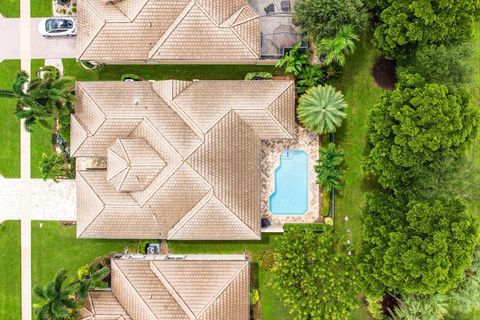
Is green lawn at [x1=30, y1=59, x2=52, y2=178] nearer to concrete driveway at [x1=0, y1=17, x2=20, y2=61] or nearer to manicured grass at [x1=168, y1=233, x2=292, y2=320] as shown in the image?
concrete driveway at [x1=0, y1=17, x2=20, y2=61]

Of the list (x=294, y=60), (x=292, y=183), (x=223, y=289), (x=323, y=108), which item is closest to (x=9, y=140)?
(x=223, y=289)

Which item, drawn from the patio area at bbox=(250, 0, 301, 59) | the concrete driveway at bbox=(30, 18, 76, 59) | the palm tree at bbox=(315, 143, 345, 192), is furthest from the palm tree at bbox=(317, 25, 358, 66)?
the concrete driveway at bbox=(30, 18, 76, 59)

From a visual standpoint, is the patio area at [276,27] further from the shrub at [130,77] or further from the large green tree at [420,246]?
the large green tree at [420,246]

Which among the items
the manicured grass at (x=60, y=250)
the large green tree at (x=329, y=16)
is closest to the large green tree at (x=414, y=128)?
the large green tree at (x=329, y=16)

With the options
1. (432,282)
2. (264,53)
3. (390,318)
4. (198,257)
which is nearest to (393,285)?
(432,282)

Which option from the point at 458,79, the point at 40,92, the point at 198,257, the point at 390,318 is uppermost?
the point at 458,79

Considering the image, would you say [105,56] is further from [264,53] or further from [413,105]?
[413,105]

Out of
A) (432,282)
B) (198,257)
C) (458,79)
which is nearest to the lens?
(432,282)
